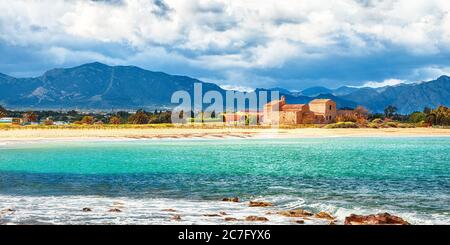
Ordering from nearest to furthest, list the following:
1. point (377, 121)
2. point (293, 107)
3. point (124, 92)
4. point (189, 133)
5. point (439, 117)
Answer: point (189, 133), point (439, 117), point (377, 121), point (293, 107), point (124, 92)

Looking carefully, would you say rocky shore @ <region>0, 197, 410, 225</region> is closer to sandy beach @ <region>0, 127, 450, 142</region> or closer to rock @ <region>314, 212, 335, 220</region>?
rock @ <region>314, 212, 335, 220</region>

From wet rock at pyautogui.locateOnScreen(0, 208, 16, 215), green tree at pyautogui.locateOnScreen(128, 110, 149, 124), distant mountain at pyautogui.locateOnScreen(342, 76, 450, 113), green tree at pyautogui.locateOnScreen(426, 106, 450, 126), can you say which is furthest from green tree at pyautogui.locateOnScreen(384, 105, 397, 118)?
wet rock at pyautogui.locateOnScreen(0, 208, 16, 215)

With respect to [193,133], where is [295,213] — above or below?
below

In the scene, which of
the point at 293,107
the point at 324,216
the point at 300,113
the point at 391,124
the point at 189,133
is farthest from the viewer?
the point at 293,107

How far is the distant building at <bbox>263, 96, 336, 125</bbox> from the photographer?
6219 cm

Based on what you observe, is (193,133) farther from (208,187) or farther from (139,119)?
(208,187)

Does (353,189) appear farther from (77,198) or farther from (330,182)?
(77,198)

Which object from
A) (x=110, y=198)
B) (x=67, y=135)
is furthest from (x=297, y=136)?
(x=110, y=198)

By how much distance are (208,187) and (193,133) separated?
33634 millimetres

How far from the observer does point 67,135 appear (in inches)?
1706

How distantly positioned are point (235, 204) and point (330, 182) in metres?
5.95

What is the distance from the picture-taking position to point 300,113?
6228cm

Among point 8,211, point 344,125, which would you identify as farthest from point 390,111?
point 8,211

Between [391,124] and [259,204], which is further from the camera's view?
[391,124]
